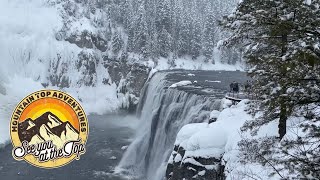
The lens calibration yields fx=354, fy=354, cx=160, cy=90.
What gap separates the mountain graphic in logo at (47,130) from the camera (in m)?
15.2

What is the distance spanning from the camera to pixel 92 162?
103ft

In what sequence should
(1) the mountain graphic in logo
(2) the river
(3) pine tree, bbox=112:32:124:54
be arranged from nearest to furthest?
(1) the mountain graphic in logo < (2) the river < (3) pine tree, bbox=112:32:124:54

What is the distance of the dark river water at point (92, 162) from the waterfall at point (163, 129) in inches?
66.3

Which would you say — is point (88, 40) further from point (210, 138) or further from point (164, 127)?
point (210, 138)

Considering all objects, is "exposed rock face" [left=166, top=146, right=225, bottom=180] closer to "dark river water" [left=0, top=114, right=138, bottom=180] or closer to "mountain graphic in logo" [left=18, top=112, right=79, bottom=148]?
"mountain graphic in logo" [left=18, top=112, right=79, bottom=148]

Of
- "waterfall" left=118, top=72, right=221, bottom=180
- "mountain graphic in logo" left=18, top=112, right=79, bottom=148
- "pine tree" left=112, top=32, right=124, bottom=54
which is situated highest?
"pine tree" left=112, top=32, right=124, bottom=54

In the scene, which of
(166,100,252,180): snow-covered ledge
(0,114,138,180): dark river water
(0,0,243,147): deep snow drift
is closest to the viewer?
(166,100,252,180): snow-covered ledge

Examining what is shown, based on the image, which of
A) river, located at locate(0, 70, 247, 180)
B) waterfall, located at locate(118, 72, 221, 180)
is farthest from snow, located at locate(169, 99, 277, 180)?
river, located at locate(0, 70, 247, 180)

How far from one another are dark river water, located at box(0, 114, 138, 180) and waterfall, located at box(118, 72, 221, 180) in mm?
1685

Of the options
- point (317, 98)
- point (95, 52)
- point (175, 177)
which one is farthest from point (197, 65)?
point (317, 98)

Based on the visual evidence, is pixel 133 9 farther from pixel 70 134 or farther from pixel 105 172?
pixel 70 134

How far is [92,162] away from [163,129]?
708cm

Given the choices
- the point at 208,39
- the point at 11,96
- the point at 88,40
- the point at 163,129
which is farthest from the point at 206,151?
the point at 208,39

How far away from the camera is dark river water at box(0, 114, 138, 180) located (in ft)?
92.0
